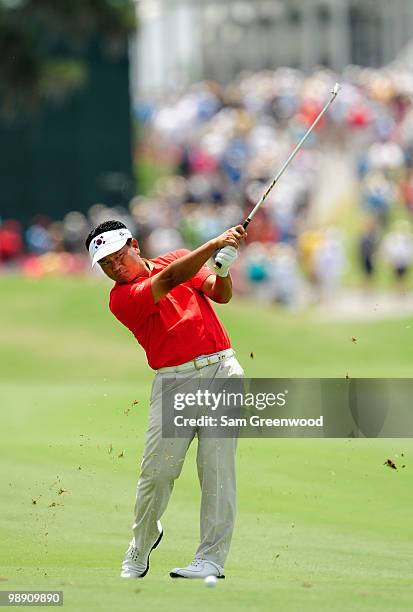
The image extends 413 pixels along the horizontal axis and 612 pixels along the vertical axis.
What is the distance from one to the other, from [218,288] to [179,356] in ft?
1.35

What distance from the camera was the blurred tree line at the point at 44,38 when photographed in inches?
1382

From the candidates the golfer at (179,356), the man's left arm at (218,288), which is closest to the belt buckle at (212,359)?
the golfer at (179,356)

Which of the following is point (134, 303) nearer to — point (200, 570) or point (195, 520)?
point (200, 570)

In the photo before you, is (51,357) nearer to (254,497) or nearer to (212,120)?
(254,497)

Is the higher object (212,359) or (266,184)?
(266,184)

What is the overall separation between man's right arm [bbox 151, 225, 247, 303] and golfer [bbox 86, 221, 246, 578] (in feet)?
0.30

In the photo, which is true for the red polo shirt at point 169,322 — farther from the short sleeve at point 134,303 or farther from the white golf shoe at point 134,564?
the white golf shoe at point 134,564

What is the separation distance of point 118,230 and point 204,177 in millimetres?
28663

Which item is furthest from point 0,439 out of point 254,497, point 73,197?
point 73,197

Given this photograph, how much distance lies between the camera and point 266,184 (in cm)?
3244

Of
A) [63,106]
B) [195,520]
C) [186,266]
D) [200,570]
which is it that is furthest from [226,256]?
[63,106]

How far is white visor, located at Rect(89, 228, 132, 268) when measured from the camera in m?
8.52

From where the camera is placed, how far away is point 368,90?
1577 inches

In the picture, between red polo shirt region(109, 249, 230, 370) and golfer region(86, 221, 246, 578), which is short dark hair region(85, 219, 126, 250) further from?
red polo shirt region(109, 249, 230, 370)
